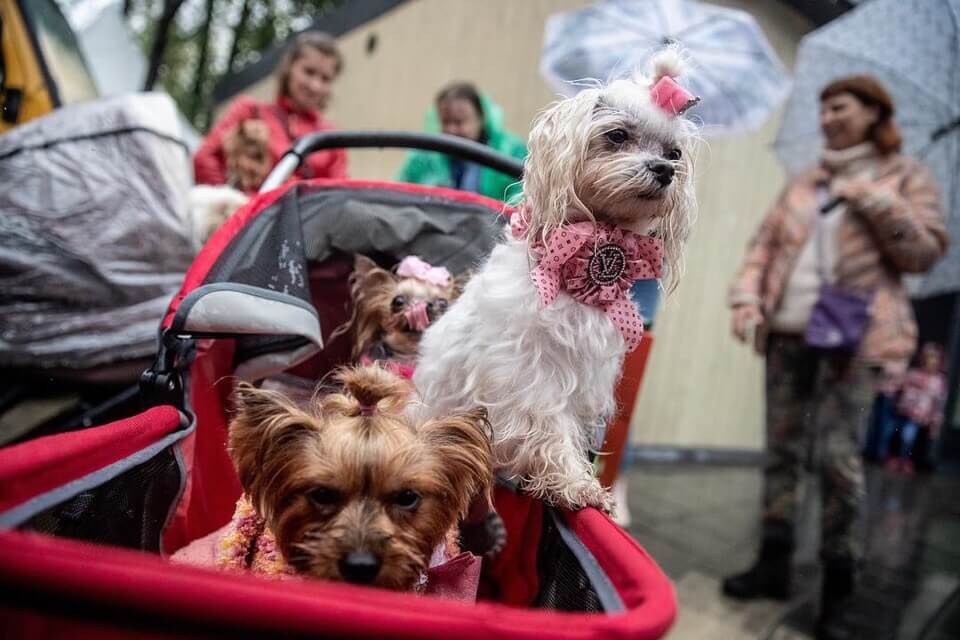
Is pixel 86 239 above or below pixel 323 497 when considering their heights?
above

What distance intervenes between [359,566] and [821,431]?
100 inches

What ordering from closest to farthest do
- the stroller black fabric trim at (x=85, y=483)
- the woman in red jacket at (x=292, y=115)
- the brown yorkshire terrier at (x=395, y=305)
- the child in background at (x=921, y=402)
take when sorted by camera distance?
the stroller black fabric trim at (x=85, y=483)
the brown yorkshire terrier at (x=395, y=305)
the woman in red jacket at (x=292, y=115)
the child in background at (x=921, y=402)

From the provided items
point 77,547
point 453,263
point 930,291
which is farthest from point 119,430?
point 930,291

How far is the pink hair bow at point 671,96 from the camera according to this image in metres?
1.37

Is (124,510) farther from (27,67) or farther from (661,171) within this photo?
(27,67)

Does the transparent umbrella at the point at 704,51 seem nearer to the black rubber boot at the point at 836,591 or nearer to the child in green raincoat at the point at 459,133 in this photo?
the child in green raincoat at the point at 459,133

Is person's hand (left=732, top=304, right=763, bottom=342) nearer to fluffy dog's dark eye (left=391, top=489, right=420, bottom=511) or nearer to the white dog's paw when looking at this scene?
the white dog's paw

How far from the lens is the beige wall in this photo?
5531mm

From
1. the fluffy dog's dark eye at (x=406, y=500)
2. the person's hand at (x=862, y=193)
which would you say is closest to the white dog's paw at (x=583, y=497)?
the fluffy dog's dark eye at (x=406, y=500)

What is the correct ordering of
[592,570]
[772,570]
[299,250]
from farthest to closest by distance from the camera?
1. [772,570]
2. [299,250]
3. [592,570]

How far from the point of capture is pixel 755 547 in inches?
155

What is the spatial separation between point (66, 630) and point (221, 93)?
1327cm

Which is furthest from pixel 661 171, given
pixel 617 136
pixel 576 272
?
pixel 576 272

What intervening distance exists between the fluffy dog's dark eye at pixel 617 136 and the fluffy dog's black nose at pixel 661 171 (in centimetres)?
11
